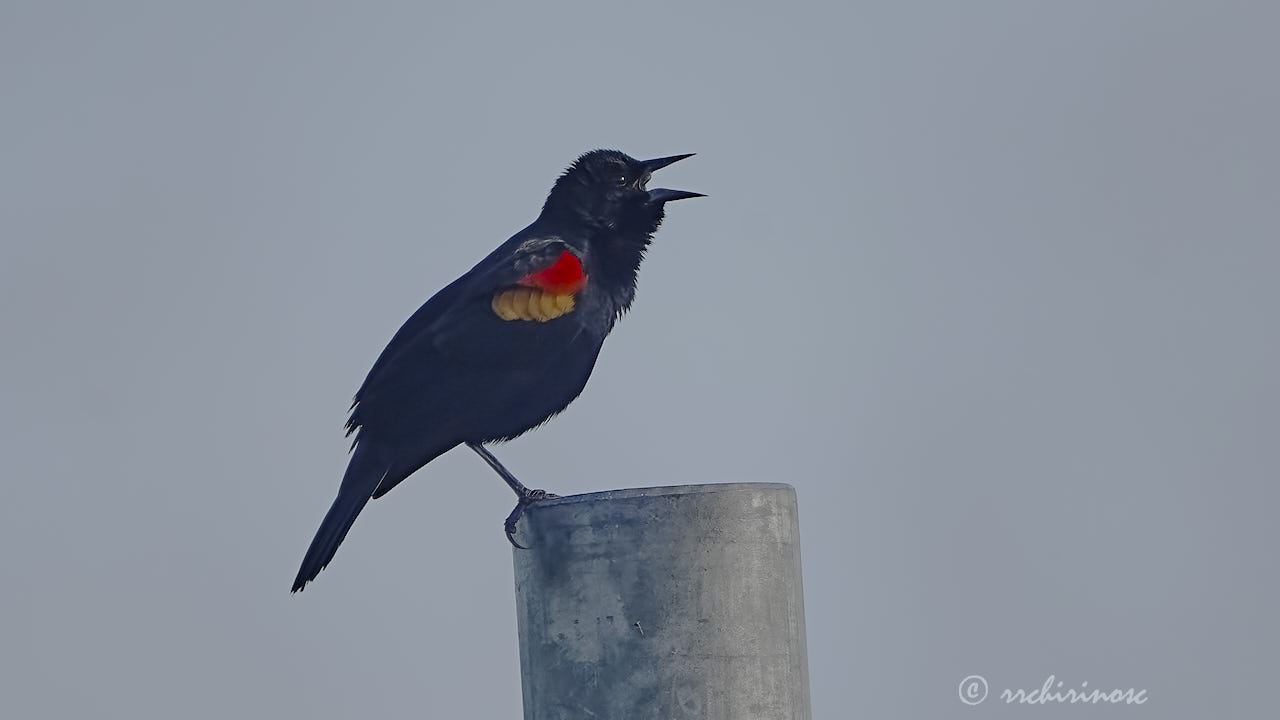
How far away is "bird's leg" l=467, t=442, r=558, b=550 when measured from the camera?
521cm

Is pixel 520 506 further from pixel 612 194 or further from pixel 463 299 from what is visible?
pixel 612 194

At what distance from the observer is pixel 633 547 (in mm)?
3949

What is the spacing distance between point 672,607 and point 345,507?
237 cm

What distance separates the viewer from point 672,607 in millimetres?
3920

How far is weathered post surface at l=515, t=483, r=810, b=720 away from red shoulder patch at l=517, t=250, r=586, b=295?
7.90 ft

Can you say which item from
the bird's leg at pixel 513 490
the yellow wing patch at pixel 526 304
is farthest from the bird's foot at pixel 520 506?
the yellow wing patch at pixel 526 304

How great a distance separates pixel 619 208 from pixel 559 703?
3.58 meters

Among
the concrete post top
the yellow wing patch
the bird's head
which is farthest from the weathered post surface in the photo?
the bird's head

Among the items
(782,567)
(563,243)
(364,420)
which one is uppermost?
(563,243)

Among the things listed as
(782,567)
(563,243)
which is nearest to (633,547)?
(782,567)

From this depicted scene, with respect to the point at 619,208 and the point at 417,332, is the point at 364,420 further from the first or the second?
the point at 619,208

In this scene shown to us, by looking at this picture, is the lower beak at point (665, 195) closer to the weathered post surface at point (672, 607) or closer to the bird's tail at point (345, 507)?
the bird's tail at point (345, 507)

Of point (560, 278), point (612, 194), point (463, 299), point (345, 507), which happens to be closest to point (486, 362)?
point (463, 299)

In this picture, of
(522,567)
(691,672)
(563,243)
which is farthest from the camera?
(563,243)
